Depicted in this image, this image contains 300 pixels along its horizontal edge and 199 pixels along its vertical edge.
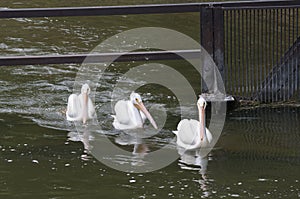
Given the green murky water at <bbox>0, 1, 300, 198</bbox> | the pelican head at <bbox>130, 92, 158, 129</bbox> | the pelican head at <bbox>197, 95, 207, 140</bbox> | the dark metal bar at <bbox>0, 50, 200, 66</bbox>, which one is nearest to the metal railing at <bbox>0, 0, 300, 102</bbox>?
the dark metal bar at <bbox>0, 50, 200, 66</bbox>

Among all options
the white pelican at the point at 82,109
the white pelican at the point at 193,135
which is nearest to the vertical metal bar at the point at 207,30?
the white pelican at the point at 193,135

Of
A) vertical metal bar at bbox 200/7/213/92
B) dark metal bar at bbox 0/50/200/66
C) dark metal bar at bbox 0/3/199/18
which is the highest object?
dark metal bar at bbox 0/3/199/18

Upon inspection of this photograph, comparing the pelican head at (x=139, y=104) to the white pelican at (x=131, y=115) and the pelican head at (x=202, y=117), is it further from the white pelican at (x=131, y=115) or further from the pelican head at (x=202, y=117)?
the pelican head at (x=202, y=117)

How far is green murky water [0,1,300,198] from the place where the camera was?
737 centimetres

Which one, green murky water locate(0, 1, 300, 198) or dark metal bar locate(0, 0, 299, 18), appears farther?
Answer: dark metal bar locate(0, 0, 299, 18)

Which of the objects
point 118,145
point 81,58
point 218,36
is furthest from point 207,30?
point 118,145

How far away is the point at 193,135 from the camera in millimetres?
8742

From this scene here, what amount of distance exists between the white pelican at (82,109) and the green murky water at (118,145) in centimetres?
15

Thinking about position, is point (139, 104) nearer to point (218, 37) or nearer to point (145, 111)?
point (145, 111)

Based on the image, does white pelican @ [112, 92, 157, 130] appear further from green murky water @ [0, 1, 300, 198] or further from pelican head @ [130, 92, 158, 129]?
green murky water @ [0, 1, 300, 198]

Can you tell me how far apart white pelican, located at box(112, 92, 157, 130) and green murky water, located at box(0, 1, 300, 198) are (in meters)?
0.16

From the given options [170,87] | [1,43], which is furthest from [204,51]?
[1,43]

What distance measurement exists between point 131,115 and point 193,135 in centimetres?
118

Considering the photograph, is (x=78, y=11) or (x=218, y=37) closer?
(x=78, y=11)
